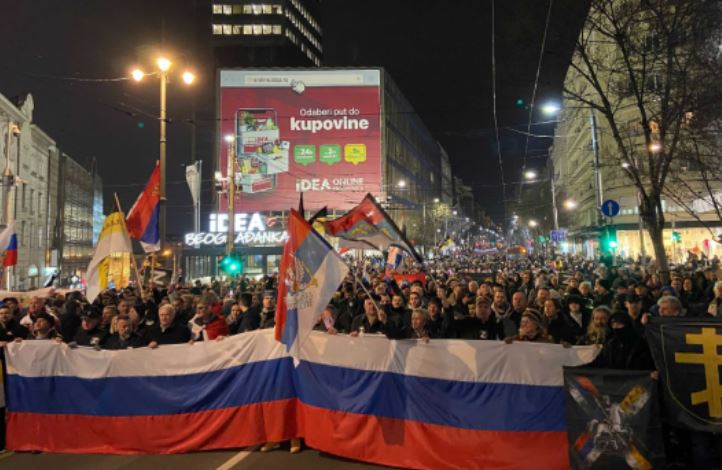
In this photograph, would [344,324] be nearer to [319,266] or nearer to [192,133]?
[319,266]

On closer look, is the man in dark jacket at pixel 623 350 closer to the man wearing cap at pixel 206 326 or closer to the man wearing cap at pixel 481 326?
the man wearing cap at pixel 481 326

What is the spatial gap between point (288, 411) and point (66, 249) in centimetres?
7389

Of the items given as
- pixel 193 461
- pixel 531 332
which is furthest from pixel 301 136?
pixel 531 332

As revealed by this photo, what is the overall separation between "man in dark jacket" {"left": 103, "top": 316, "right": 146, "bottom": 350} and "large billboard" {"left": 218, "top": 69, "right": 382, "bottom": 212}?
4304 centimetres

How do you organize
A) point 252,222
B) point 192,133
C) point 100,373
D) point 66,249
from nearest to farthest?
point 100,373
point 252,222
point 66,249
point 192,133

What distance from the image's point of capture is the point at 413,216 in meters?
76.9

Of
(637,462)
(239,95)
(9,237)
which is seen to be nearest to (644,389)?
(637,462)

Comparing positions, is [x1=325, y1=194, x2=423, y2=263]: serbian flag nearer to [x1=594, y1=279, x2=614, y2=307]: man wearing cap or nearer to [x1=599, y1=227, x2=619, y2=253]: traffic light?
[x1=594, y1=279, x2=614, y2=307]: man wearing cap

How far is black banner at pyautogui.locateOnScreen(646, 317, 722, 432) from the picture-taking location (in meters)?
4.50

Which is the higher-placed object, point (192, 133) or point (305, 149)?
point (192, 133)

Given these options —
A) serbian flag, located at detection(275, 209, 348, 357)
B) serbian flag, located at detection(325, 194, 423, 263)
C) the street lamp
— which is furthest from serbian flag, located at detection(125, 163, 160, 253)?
serbian flag, located at detection(275, 209, 348, 357)

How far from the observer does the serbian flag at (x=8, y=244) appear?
43.7 feet

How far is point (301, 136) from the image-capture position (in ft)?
166

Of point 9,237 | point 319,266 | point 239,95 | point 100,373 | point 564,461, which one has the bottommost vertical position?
point 564,461
